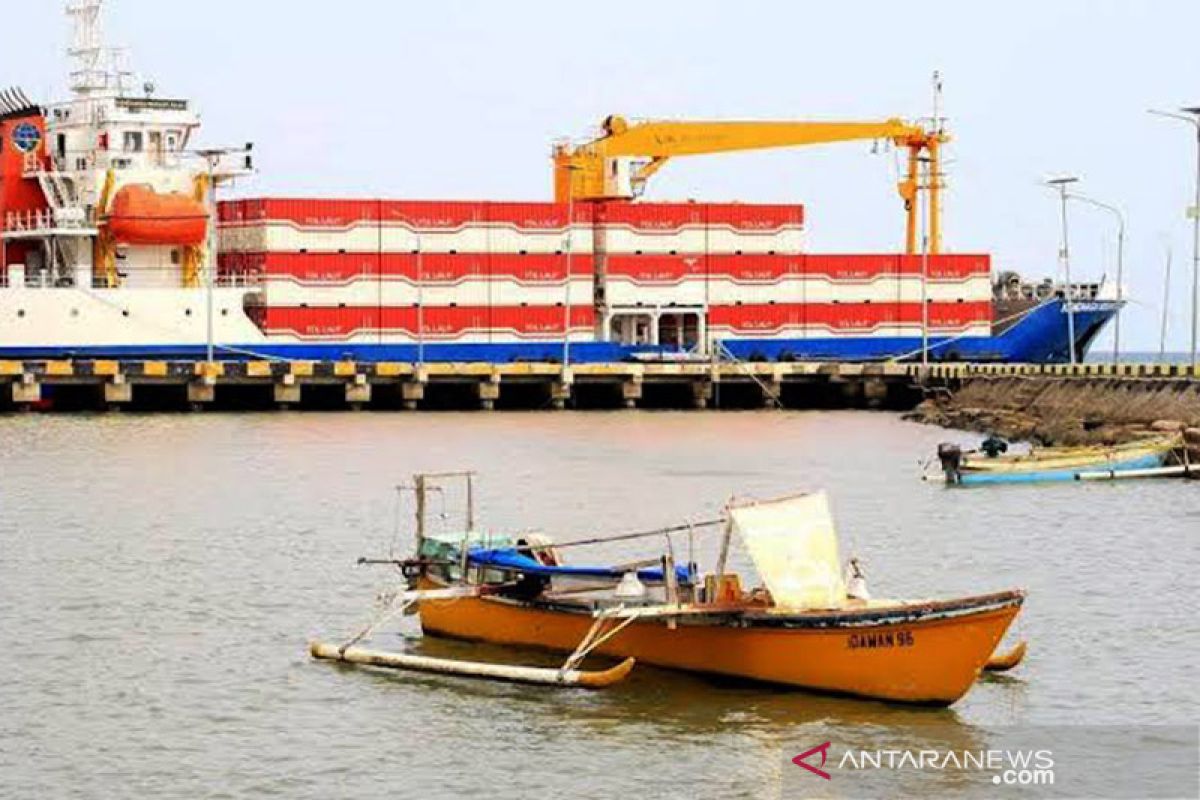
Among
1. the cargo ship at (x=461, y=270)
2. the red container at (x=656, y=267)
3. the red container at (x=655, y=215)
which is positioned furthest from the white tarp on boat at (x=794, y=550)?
the red container at (x=655, y=215)

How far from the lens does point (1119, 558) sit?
121 ft

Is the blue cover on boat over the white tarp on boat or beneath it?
beneath

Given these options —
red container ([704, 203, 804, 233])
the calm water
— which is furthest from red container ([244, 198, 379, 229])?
the calm water

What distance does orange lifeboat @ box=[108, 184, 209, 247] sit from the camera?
273 feet

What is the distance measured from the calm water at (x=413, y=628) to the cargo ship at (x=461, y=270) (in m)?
25.7

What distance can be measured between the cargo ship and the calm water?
25680 mm

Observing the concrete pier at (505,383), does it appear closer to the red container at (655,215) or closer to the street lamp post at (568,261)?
the street lamp post at (568,261)

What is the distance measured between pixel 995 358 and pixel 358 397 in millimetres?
30966

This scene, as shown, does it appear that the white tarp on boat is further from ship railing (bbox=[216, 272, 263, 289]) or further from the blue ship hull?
ship railing (bbox=[216, 272, 263, 289])

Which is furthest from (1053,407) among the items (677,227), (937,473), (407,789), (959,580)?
(407,789)

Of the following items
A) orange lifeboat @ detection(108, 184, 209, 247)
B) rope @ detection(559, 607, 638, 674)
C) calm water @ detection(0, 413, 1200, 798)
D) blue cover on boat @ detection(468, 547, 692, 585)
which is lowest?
calm water @ detection(0, 413, 1200, 798)

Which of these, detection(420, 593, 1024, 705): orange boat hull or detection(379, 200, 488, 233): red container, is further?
detection(379, 200, 488, 233): red container

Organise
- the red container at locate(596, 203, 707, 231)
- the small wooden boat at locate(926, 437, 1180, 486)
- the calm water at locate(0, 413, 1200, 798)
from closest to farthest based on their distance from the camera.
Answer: the calm water at locate(0, 413, 1200, 798)
the small wooden boat at locate(926, 437, 1180, 486)
the red container at locate(596, 203, 707, 231)

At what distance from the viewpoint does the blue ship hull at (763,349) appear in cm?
8394
